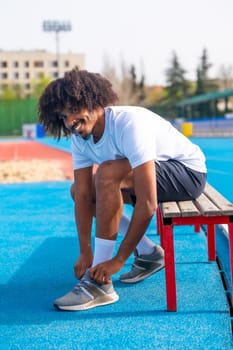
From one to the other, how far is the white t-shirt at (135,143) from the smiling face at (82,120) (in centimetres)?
5

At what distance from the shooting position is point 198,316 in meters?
2.89

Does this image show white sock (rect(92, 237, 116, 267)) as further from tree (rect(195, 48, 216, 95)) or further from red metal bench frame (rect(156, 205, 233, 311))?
tree (rect(195, 48, 216, 95))

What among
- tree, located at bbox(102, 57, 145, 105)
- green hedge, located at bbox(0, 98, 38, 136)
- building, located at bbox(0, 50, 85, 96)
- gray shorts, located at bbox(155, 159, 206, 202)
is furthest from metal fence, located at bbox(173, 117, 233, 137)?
building, located at bbox(0, 50, 85, 96)

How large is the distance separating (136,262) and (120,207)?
0.76 meters

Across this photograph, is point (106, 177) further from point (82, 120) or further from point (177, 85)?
point (177, 85)

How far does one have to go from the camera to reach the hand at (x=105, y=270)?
3045mm

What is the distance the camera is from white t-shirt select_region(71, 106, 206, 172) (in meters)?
2.95

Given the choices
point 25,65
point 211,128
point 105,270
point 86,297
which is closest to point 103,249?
point 105,270

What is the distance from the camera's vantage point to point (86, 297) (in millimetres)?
3082

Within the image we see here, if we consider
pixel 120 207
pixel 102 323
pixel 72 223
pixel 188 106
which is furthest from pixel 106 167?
pixel 188 106

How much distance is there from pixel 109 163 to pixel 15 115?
52808mm

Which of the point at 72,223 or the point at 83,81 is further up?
the point at 83,81

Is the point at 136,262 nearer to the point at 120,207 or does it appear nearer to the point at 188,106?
the point at 120,207

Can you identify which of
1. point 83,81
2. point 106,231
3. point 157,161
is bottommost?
point 106,231
